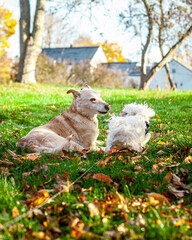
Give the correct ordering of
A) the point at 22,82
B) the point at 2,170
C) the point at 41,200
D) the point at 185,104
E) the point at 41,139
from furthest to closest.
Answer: the point at 22,82, the point at 185,104, the point at 41,139, the point at 2,170, the point at 41,200

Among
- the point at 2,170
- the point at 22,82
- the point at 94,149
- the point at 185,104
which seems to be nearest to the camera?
the point at 2,170

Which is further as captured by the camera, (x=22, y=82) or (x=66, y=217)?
(x=22, y=82)

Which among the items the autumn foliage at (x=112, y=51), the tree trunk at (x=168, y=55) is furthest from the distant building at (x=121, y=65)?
the tree trunk at (x=168, y=55)

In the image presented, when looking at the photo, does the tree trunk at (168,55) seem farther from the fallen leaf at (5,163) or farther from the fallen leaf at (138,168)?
the fallen leaf at (5,163)

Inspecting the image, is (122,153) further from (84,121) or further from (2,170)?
(2,170)

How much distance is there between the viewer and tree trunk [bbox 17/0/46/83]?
16688 mm

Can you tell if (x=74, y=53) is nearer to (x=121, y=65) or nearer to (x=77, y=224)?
(x=121, y=65)

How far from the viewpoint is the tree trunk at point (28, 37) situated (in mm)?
16688

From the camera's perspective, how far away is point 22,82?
17.1 meters

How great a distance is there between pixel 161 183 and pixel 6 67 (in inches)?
1231

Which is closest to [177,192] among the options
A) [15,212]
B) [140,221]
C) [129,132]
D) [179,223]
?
[179,223]

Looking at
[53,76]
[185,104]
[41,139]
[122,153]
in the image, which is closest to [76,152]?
[41,139]

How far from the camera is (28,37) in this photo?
17.1m

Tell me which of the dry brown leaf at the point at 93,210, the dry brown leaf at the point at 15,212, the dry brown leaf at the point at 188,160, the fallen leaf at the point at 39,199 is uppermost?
the dry brown leaf at the point at 188,160
